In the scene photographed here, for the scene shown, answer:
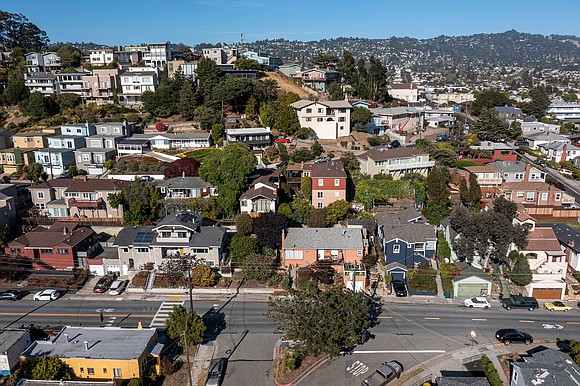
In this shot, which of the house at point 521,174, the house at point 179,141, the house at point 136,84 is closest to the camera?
the house at point 521,174

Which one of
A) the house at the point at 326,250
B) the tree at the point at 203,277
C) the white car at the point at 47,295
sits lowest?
the white car at the point at 47,295

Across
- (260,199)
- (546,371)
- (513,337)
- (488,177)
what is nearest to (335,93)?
(488,177)

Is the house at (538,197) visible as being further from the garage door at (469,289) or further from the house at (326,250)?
the house at (326,250)

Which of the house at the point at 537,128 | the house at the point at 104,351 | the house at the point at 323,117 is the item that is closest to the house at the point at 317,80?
the house at the point at 323,117

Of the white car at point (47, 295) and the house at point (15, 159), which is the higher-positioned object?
the house at point (15, 159)

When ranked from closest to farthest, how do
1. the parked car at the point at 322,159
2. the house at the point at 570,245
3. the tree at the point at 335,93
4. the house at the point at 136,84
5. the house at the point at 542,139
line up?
the house at the point at 570,245 < the parked car at the point at 322,159 < the house at the point at 542,139 < the house at the point at 136,84 < the tree at the point at 335,93

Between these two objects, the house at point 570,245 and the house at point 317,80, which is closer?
the house at point 570,245

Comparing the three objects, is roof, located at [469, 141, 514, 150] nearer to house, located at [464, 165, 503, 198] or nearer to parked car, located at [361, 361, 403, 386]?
house, located at [464, 165, 503, 198]

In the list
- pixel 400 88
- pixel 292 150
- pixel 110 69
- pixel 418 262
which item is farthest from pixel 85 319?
pixel 400 88

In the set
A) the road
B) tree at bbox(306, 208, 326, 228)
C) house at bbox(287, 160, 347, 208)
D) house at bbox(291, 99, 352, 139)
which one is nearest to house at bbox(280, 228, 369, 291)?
tree at bbox(306, 208, 326, 228)
